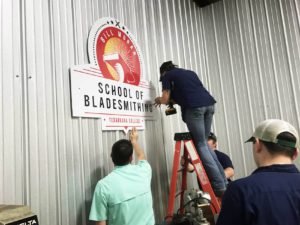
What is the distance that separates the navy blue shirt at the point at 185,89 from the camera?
2.54m

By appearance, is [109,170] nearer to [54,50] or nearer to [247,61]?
[54,50]

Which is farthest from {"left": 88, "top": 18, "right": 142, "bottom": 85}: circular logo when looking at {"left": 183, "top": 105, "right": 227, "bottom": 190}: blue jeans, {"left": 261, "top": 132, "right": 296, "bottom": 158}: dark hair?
{"left": 261, "top": 132, "right": 296, "bottom": 158}: dark hair

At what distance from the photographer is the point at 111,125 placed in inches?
92.6

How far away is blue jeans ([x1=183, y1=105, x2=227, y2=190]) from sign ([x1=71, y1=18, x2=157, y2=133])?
1.67 ft

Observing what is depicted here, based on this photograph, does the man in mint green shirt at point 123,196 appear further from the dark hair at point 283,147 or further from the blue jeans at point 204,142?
the dark hair at point 283,147

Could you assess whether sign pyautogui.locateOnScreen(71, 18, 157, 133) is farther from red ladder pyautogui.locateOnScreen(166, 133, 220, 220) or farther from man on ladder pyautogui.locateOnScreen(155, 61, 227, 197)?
red ladder pyautogui.locateOnScreen(166, 133, 220, 220)

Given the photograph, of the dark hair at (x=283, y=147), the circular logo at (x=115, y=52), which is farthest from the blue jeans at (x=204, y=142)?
the dark hair at (x=283, y=147)

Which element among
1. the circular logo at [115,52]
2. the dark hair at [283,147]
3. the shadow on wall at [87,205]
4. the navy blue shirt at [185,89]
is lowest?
the shadow on wall at [87,205]

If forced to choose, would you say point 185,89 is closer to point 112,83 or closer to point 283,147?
point 112,83

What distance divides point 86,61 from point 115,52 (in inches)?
15.5

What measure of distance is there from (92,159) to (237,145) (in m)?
2.52

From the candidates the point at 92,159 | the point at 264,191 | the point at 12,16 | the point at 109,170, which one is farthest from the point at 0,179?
the point at 264,191

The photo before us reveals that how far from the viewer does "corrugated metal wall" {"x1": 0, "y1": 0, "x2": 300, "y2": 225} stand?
68.3 inches

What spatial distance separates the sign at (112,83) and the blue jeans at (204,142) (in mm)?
508
